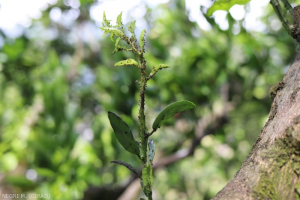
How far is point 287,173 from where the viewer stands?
210 millimetres

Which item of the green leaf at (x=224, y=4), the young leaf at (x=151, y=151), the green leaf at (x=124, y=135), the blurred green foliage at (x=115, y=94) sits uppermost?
the blurred green foliage at (x=115, y=94)

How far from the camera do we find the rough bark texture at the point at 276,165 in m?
0.21

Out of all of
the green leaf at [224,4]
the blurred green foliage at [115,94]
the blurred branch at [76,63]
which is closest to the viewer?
the green leaf at [224,4]

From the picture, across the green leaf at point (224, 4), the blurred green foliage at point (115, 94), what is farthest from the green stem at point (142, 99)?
the blurred green foliage at point (115, 94)

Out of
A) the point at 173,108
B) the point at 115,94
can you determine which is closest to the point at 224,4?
the point at 173,108

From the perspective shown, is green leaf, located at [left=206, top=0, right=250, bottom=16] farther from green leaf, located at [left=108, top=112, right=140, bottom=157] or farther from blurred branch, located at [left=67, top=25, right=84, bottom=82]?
blurred branch, located at [left=67, top=25, right=84, bottom=82]

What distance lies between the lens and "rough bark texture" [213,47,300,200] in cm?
21

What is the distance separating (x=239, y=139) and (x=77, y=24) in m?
1.09

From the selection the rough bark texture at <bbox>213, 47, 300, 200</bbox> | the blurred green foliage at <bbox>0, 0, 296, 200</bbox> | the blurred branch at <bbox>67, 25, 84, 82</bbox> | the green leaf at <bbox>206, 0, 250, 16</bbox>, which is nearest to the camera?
the rough bark texture at <bbox>213, 47, 300, 200</bbox>

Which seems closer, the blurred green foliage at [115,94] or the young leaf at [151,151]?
the young leaf at [151,151]

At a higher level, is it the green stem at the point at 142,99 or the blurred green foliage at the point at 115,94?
the blurred green foliage at the point at 115,94

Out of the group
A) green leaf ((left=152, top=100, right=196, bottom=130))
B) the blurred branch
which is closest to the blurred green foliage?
the blurred branch

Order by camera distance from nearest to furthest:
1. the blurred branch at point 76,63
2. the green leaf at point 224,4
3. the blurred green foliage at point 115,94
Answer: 1. the green leaf at point 224,4
2. the blurred green foliage at point 115,94
3. the blurred branch at point 76,63

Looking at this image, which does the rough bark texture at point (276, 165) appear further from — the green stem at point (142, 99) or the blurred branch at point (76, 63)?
the blurred branch at point (76, 63)
